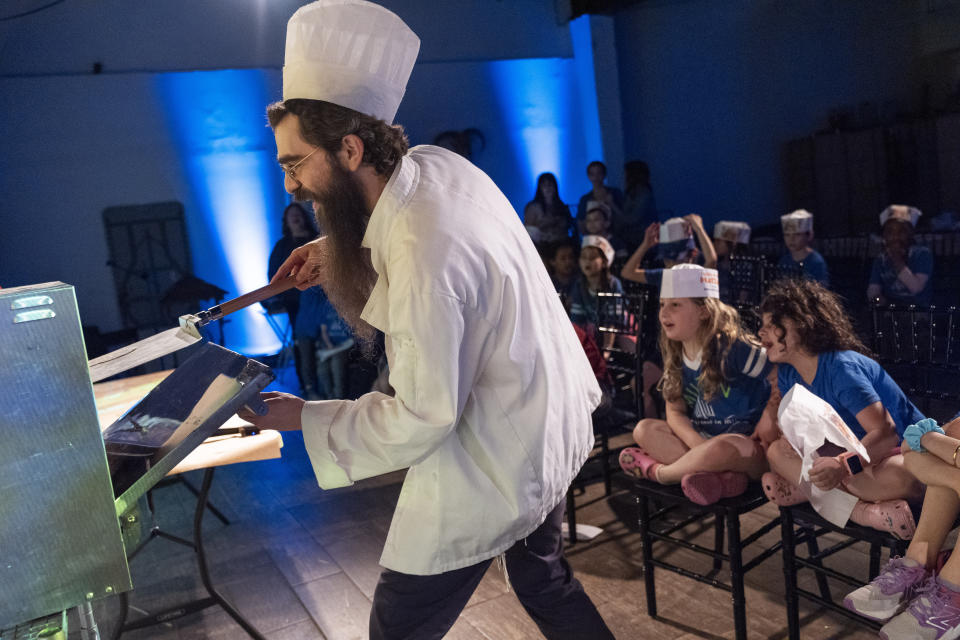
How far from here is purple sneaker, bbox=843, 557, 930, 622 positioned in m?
1.75

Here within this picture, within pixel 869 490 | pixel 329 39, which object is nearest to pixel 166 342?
pixel 329 39

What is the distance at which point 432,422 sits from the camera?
125cm

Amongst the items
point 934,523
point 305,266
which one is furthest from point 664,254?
point 305,266

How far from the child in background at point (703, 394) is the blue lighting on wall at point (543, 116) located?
5.93 m

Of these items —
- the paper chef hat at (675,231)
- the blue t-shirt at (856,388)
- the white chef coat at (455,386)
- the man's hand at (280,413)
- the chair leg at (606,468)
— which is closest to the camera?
the white chef coat at (455,386)

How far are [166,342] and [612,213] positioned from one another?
5.75 m

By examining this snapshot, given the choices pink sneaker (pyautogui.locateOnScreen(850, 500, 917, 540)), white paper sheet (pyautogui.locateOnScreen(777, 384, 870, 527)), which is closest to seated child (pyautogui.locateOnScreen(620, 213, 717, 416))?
white paper sheet (pyautogui.locateOnScreen(777, 384, 870, 527))

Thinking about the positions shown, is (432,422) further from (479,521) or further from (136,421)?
(136,421)

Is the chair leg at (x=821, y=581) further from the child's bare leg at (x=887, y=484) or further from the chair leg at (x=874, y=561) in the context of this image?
the child's bare leg at (x=887, y=484)

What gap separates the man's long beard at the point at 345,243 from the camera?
1.40 m

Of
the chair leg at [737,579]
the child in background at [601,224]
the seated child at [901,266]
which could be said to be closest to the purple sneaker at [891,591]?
the chair leg at [737,579]

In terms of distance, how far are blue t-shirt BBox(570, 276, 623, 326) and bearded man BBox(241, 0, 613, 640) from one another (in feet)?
9.33

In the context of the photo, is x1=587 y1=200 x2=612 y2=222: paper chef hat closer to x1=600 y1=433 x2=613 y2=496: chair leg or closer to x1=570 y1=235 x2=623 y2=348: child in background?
x1=570 y1=235 x2=623 y2=348: child in background

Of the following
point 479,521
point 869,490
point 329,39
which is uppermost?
point 329,39
